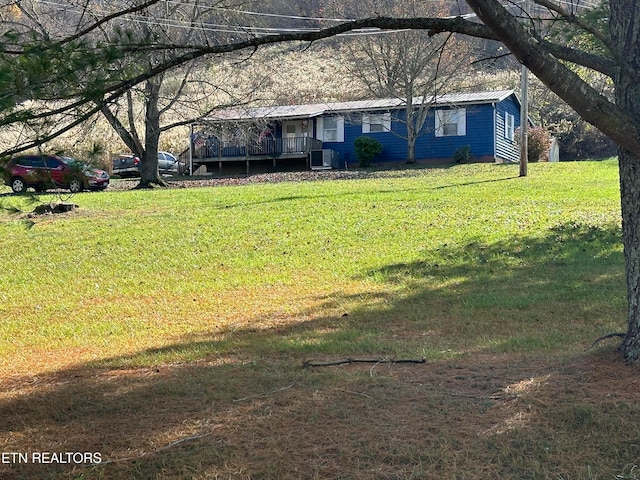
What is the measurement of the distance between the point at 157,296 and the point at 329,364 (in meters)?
4.79

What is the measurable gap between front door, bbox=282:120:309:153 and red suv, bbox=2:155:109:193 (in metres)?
28.8

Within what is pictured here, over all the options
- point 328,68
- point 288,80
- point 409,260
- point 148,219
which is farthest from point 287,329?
point 328,68

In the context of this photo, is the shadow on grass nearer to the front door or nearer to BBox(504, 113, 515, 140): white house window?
the front door

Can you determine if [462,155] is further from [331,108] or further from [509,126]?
[331,108]

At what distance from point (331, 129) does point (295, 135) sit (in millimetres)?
2186

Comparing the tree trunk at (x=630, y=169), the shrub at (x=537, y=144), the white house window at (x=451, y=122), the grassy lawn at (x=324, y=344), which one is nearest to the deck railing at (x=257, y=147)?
the white house window at (x=451, y=122)

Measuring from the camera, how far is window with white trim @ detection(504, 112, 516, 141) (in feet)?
112

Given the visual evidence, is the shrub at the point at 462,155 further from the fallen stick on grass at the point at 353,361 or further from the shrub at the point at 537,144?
the fallen stick on grass at the point at 353,361

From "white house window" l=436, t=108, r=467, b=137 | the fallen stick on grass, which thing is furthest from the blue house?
the fallen stick on grass

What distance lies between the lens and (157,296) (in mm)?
10055

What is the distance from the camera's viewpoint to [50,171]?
5363 mm

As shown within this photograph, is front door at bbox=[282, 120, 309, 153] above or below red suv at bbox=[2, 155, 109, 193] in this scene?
above

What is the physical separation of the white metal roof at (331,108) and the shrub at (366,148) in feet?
5.98

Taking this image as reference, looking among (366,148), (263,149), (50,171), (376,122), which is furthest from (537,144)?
(50,171)
